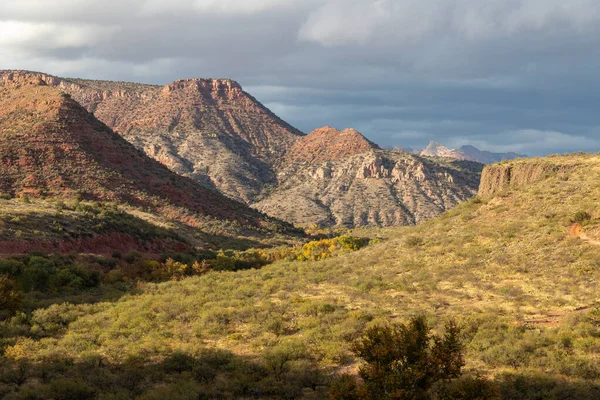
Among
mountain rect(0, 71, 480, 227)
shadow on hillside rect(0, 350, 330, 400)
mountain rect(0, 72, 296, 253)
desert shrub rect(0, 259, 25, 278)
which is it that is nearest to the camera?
shadow on hillside rect(0, 350, 330, 400)

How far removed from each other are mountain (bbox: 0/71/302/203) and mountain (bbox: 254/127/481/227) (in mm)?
10106

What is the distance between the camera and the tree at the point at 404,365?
12133 millimetres

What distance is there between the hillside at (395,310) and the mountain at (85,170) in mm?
40957

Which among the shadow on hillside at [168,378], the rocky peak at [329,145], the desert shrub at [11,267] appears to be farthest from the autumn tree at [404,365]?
the rocky peak at [329,145]

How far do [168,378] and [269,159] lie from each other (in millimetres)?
147873

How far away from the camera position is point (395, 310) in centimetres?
2259

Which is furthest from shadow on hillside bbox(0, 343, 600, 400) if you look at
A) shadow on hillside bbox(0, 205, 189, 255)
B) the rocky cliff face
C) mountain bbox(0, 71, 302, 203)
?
mountain bbox(0, 71, 302, 203)

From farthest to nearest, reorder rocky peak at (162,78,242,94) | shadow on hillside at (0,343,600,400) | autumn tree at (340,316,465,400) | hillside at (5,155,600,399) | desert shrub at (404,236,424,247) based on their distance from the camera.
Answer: rocky peak at (162,78,242,94), desert shrub at (404,236,424,247), hillside at (5,155,600,399), shadow on hillside at (0,343,600,400), autumn tree at (340,316,465,400)

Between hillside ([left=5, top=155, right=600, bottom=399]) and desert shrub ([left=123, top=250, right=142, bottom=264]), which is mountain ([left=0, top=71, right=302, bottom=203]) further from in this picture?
hillside ([left=5, top=155, right=600, bottom=399])

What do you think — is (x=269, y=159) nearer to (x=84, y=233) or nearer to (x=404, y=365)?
(x=84, y=233)

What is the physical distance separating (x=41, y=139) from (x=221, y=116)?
106884mm

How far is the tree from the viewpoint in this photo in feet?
39.8

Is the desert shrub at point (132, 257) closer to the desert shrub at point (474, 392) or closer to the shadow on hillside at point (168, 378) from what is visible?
the shadow on hillside at point (168, 378)

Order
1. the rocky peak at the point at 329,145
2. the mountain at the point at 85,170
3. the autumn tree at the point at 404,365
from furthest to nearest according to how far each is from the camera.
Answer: the rocky peak at the point at 329,145
the mountain at the point at 85,170
the autumn tree at the point at 404,365
